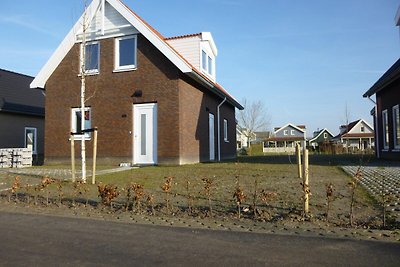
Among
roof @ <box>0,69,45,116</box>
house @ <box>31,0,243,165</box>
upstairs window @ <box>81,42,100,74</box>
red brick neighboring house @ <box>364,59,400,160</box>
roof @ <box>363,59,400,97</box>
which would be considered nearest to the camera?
roof @ <box>363,59,400,97</box>

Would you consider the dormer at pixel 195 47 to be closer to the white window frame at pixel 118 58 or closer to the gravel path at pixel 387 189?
the white window frame at pixel 118 58

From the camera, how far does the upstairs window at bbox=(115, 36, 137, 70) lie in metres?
17.0

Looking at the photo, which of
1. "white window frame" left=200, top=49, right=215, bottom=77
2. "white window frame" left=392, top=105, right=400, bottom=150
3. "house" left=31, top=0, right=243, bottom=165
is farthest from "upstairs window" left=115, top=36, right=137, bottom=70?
"white window frame" left=392, top=105, right=400, bottom=150

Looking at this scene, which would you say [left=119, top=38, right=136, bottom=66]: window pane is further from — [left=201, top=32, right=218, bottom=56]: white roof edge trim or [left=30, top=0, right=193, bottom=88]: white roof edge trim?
[left=201, top=32, right=218, bottom=56]: white roof edge trim

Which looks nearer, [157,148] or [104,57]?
[157,148]

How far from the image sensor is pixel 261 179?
10461mm

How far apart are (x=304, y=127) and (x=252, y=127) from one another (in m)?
41.6

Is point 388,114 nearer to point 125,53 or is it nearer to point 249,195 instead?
point 125,53

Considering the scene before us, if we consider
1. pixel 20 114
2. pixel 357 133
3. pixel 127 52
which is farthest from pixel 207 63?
pixel 357 133

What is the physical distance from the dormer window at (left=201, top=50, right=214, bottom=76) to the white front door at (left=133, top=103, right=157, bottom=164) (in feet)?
18.2

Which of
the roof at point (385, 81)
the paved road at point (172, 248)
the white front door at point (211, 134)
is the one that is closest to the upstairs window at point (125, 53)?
the white front door at point (211, 134)

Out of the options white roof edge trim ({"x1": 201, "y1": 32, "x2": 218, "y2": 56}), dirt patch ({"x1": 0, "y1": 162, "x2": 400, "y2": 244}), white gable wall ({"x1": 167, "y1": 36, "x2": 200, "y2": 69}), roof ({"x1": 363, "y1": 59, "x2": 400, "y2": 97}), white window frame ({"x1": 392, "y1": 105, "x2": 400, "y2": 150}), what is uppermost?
white roof edge trim ({"x1": 201, "y1": 32, "x2": 218, "y2": 56})

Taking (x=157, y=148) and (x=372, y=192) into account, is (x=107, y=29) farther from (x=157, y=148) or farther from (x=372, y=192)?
(x=372, y=192)

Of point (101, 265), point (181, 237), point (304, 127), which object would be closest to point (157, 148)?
point (181, 237)
